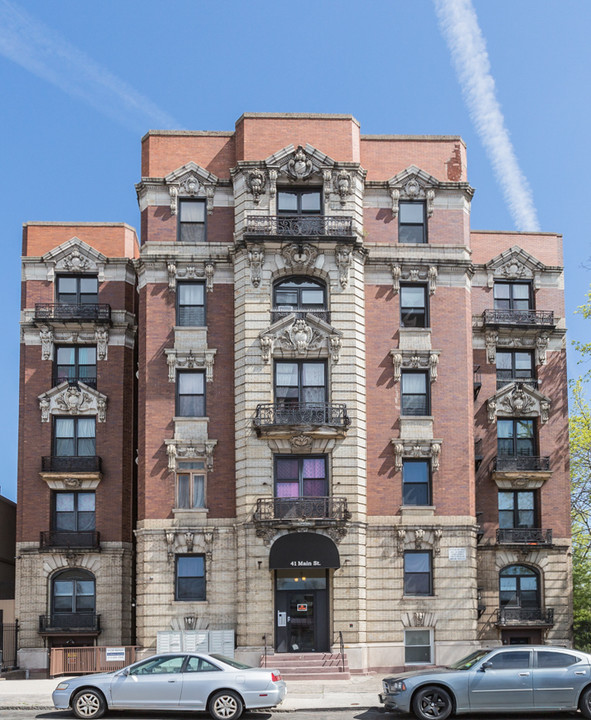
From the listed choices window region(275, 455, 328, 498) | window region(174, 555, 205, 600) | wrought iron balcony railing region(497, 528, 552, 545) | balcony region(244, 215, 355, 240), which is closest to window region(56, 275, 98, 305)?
balcony region(244, 215, 355, 240)

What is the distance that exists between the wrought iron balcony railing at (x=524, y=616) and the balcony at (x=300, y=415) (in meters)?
10.2

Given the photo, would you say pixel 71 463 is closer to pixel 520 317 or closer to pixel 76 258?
pixel 76 258

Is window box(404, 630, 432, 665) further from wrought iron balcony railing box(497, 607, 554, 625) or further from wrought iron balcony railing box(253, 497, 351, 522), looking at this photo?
wrought iron balcony railing box(253, 497, 351, 522)

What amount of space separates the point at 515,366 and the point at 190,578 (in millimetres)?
16098

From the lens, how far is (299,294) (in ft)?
137

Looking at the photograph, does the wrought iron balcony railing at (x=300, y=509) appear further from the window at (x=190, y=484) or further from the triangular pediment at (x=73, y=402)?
the triangular pediment at (x=73, y=402)

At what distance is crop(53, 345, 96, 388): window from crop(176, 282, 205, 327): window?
16.2 feet

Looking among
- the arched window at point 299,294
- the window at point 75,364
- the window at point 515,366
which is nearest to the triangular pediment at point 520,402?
the window at point 515,366

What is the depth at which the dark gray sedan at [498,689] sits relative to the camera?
25.9 m

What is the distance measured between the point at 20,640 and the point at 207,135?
21.1 metres

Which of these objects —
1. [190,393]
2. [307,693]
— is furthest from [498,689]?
[190,393]

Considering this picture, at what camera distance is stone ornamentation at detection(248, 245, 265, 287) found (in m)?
41.3

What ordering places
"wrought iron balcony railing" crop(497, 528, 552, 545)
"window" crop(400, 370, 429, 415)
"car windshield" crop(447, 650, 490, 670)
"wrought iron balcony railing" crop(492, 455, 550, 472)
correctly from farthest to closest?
"wrought iron balcony railing" crop(492, 455, 550, 472), "wrought iron balcony railing" crop(497, 528, 552, 545), "window" crop(400, 370, 429, 415), "car windshield" crop(447, 650, 490, 670)

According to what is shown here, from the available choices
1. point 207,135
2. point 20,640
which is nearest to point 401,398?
point 207,135
